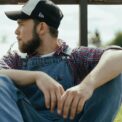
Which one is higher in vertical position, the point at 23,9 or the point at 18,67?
the point at 23,9

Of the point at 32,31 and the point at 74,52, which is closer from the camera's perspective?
the point at 74,52

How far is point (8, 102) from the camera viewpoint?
318cm

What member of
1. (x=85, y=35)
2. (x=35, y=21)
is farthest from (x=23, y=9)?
(x=85, y=35)

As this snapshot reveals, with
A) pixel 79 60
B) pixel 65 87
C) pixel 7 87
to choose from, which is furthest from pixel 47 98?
pixel 79 60

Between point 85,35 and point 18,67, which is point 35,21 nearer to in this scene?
point 18,67

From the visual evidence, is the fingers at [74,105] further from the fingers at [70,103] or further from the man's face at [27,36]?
the man's face at [27,36]

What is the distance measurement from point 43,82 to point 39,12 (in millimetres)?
Result: 900

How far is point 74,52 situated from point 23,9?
0.51 metres

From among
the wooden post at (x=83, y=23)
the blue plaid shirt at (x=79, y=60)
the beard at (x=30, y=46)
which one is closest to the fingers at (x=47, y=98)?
the blue plaid shirt at (x=79, y=60)

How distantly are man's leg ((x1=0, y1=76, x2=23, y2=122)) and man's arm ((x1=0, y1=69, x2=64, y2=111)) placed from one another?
183mm

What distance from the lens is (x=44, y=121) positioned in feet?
11.6

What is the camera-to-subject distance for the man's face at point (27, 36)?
4055 mm

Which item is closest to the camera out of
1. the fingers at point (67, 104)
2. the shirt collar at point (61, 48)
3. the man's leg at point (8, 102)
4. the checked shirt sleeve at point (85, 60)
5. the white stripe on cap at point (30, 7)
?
the man's leg at point (8, 102)

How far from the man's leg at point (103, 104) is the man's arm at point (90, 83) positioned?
1.9 inches
